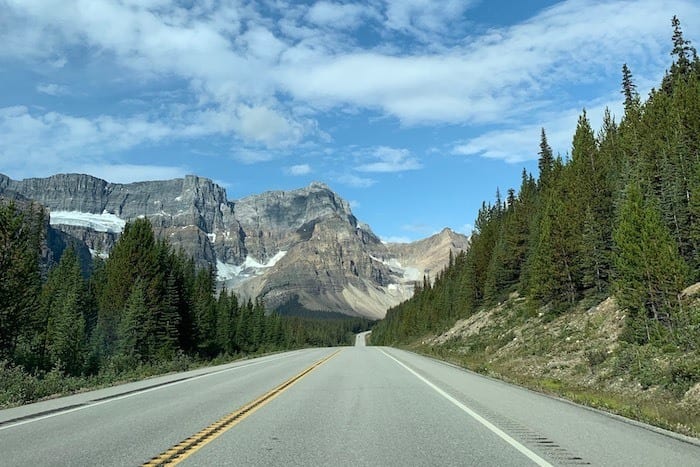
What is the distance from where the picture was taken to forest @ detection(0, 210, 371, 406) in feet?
101

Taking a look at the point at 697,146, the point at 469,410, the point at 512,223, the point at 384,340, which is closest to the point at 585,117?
the point at 512,223

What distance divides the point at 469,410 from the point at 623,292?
20.3 meters

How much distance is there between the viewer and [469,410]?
1176 cm

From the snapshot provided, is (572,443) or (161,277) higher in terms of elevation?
(161,277)

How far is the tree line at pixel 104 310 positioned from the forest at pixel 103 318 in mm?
79

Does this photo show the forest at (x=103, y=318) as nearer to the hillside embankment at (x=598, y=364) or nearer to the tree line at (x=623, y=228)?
the hillside embankment at (x=598, y=364)

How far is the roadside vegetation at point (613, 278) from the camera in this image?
→ 18578 millimetres

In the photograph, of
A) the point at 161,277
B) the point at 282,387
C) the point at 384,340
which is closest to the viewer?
the point at 282,387

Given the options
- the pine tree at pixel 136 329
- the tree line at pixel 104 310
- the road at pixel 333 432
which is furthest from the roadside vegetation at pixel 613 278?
the pine tree at pixel 136 329

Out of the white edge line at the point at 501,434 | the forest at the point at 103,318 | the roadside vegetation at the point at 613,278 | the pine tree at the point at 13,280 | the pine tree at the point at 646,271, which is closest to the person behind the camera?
the white edge line at the point at 501,434

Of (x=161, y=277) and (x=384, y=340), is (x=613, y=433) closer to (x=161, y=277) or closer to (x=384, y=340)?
(x=161, y=277)

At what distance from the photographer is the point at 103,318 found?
2062 inches

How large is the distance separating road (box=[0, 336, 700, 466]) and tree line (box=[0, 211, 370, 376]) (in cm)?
1143

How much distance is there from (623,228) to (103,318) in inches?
1809
